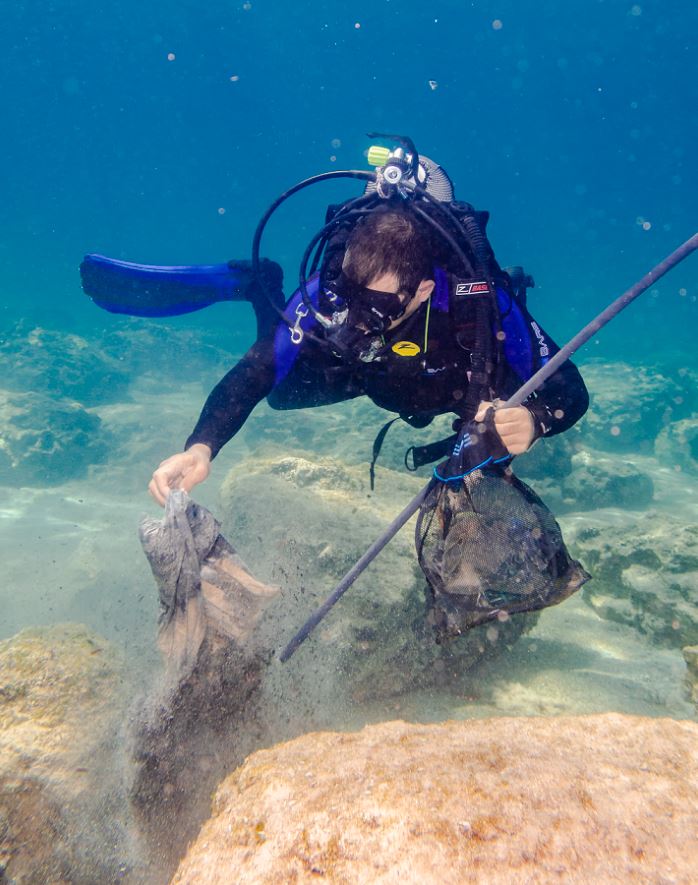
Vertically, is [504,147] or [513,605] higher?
[504,147]

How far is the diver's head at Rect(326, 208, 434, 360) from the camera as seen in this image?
313 centimetres

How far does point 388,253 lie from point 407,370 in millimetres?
876

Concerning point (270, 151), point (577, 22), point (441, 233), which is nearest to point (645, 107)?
point (577, 22)

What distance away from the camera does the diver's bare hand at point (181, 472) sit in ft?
9.68

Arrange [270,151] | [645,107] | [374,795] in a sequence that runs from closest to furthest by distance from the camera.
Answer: [374,795]
[645,107]
[270,151]

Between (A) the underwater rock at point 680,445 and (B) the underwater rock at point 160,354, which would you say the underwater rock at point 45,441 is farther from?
(A) the underwater rock at point 680,445

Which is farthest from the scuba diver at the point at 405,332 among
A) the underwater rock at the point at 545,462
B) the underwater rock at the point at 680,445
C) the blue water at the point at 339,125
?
the blue water at the point at 339,125

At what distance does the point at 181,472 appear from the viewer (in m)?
3.16

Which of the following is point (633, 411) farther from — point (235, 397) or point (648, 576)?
point (235, 397)

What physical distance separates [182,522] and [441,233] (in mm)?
2650

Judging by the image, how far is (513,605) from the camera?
2.61 metres

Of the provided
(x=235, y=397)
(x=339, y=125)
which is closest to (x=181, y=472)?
(x=235, y=397)

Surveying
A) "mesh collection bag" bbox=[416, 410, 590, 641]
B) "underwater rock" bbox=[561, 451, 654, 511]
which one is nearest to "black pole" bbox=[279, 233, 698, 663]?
"mesh collection bag" bbox=[416, 410, 590, 641]

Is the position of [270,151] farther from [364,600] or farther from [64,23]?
[364,600]
